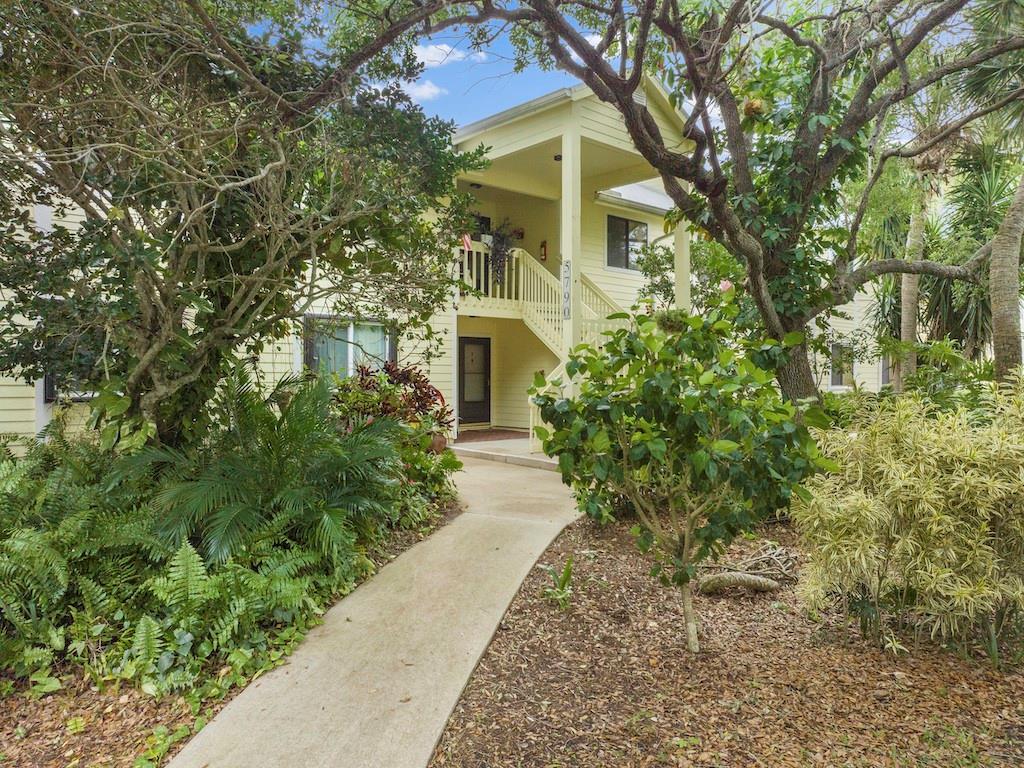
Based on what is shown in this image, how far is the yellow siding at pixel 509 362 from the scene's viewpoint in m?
12.9

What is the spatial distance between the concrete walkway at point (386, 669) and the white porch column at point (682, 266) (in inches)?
264

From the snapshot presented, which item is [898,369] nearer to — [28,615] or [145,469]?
[145,469]

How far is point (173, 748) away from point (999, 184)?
49.7ft

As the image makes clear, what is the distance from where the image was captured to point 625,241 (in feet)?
45.8

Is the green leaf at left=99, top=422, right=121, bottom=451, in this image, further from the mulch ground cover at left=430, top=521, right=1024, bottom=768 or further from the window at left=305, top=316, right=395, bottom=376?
the window at left=305, top=316, right=395, bottom=376

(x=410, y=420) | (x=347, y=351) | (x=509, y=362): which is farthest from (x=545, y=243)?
(x=410, y=420)

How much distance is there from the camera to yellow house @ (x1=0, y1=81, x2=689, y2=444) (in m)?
9.06

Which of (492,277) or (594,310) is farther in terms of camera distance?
(492,277)

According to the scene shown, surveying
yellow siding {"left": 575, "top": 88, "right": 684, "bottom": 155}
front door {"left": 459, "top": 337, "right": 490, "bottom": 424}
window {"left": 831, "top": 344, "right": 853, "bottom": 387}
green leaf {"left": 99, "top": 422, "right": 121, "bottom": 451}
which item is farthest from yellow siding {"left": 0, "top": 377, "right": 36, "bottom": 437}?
window {"left": 831, "top": 344, "right": 853, "bottom": 387}

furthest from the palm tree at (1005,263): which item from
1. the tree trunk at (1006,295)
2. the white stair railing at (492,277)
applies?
the white stair railing at (492,277)

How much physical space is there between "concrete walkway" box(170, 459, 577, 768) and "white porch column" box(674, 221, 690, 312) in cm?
671

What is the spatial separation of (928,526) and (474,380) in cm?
1049

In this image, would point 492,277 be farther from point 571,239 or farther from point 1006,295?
point 1006,295

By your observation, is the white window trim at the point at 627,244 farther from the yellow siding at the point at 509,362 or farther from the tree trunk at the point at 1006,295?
the tree trunk at the point at 1006,295
